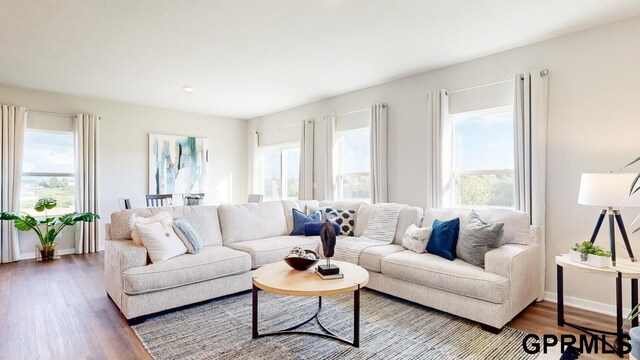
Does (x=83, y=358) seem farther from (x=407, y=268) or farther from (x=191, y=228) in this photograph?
(x=407, y=268)

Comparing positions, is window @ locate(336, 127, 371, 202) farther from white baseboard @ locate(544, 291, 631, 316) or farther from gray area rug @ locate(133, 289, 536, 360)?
white baseboard @ locate(544, 291, 631, 316)

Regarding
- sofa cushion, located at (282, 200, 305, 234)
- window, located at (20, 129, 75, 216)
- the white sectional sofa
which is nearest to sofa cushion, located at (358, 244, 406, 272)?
the white sectional sofa

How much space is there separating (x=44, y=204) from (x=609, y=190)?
6.75m

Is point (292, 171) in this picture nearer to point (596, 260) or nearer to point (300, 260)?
point (300, 260)

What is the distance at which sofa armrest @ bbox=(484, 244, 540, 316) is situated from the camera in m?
2.61

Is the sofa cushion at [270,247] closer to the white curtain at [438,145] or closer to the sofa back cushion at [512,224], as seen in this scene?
the white curtain at [438,145]

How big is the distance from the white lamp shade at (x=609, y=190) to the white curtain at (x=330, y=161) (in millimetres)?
3412

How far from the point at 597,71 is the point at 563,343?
239cm

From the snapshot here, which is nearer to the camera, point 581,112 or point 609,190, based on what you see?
point 609,190

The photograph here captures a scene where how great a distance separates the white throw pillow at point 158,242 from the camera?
289 centimetres

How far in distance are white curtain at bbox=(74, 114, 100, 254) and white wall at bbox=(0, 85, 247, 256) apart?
157mm

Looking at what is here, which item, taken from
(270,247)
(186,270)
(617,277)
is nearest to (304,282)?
(186,270)

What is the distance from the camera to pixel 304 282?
90.0 inches

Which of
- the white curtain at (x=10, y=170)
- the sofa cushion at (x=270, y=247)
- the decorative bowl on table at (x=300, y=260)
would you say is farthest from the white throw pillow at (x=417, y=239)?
the white curtain at (x=10, y=170)
